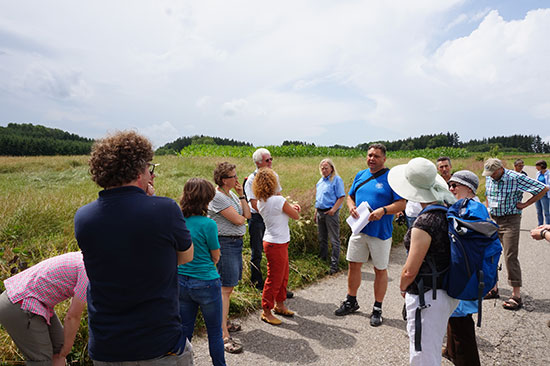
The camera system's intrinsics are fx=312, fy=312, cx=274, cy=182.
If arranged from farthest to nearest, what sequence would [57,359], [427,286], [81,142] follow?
[81,142] < [57,359] < [427,286]

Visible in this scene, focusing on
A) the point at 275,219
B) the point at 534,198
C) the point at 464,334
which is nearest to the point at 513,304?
the point at 534,198

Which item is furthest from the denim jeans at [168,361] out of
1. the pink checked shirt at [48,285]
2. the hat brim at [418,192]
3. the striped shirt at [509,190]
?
the striped shirt at [509,190]

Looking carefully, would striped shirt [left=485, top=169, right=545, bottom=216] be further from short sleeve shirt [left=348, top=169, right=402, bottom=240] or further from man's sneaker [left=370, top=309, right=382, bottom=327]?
man's sneaker [left=370, top=309, right=382, bottom=327]

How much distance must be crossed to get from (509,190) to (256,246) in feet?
12.5

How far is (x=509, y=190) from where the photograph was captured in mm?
4465

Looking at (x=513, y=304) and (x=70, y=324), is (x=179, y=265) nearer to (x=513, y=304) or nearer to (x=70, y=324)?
(x=70, y=324)

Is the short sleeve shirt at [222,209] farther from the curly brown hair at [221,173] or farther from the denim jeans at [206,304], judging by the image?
the denim jeans at [206,304]

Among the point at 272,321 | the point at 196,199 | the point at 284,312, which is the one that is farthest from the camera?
the point at 284,312

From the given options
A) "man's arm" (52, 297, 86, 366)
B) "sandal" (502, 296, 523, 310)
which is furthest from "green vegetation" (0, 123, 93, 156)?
"sandal" (502, 296, 523, 310)

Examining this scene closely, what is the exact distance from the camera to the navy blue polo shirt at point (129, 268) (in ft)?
4.84

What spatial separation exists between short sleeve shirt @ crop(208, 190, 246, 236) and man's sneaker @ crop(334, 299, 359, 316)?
71.8 inches

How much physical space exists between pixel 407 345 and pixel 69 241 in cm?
509

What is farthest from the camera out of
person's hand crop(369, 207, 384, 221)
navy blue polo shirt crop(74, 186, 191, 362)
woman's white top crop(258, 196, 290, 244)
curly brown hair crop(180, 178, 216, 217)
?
woman's white top crop(258, 196, 290, 244)

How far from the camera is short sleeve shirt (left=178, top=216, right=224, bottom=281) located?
8.63 ft
